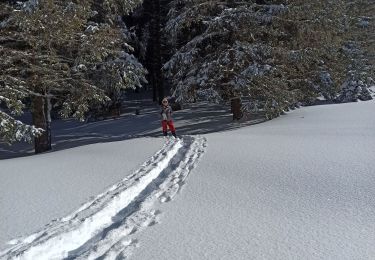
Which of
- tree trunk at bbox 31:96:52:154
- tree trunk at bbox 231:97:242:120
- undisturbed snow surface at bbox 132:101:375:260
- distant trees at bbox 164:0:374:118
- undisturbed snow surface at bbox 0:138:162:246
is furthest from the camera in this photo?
tree trunk at bbox 231:97:242:120

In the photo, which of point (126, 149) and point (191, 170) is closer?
point (191, 170)

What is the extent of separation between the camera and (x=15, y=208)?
229 inches

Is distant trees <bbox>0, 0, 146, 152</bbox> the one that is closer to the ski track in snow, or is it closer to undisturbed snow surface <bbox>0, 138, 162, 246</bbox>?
undisturbed snow surface <bbox>0, 138, 162, 246</bbox>

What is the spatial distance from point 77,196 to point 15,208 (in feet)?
3.03

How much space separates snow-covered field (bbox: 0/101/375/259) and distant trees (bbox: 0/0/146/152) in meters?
3.22

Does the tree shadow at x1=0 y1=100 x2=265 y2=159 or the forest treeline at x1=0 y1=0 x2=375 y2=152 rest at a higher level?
the forest treeline at x1=0 y1=0 x2=375 y2=152

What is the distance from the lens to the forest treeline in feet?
40.0

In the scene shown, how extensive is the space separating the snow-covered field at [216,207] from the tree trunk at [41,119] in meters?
4.79

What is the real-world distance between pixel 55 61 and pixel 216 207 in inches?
357

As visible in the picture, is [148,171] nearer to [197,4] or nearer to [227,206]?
[227,206]

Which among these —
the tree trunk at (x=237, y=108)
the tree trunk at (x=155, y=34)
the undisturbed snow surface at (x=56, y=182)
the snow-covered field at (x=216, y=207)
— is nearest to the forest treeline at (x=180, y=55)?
the tree trunk at (x=237, y=108)

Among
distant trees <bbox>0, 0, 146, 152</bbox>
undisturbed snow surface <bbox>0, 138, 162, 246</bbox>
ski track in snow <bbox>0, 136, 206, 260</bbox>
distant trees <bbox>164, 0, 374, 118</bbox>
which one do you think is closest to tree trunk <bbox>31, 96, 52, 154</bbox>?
distant trees <bbox>0, 0, 146, 152</bbox>

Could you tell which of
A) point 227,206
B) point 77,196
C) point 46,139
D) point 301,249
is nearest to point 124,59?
point 46,139

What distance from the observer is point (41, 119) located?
14383 mm
